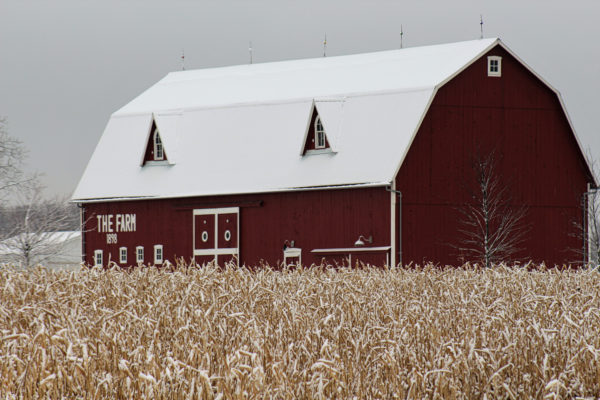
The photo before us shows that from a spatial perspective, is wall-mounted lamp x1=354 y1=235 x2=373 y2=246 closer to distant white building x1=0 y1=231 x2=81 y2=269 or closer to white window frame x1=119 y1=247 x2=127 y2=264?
white window frame x1=119 y1=247 x2=127 y2=264

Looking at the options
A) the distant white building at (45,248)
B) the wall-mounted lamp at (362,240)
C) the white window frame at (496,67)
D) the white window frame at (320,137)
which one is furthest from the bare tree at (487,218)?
the distant white building at (45,248)

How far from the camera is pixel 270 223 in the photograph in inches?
1355

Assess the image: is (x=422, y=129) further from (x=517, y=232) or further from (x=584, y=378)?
(x=584, y=378)

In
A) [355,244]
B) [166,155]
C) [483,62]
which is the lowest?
[355,244]

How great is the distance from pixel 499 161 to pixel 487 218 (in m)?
1.66

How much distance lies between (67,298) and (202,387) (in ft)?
19.6

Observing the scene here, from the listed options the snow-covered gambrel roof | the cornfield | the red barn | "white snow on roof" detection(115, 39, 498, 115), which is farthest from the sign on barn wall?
the cornfield

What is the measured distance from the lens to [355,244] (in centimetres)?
3194

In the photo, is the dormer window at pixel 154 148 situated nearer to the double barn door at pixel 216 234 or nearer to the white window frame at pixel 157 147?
the white window frame at pixel 157 147

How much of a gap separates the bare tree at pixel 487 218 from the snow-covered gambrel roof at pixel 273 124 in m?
2.34

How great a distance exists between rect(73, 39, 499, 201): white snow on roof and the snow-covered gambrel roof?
39 millimetres

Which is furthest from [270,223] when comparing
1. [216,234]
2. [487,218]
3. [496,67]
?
[496,67]

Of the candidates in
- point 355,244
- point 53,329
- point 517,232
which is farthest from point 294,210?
point 53,329

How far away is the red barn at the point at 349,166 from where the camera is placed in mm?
32094
